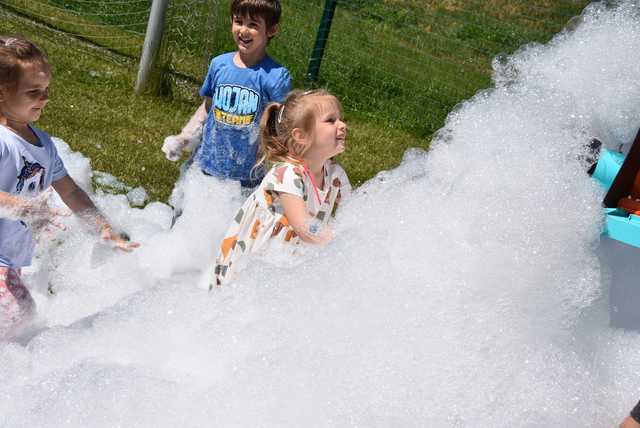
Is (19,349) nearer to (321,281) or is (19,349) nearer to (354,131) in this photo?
(321,281)

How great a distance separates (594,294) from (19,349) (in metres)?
1.57

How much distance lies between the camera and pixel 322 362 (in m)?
2.21

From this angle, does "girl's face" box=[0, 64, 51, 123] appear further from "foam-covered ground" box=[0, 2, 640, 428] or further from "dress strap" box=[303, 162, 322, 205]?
"dress strap" box=[303, 162, 322, 205]

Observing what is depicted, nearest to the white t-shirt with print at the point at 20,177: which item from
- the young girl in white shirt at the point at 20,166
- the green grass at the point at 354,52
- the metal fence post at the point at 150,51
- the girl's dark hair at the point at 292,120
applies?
the young girl in white shirt at the point at 20,166

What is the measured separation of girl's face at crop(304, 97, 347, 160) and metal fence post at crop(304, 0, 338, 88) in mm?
4678

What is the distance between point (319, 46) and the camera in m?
7.62

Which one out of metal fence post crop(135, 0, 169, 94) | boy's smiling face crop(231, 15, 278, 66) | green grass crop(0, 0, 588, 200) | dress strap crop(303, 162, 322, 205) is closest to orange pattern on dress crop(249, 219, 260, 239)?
dress strap crop(303, 162, 322, 205)

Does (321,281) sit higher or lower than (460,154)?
lower

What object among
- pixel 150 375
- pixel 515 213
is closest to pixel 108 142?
pixel 150 375

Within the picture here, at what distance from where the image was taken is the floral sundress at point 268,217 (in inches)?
109

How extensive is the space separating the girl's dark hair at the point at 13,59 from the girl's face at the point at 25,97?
1 centimetres

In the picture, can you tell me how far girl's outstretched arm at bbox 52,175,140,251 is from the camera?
9.80 feet

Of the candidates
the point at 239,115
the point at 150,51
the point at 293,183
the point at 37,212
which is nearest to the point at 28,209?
the point at 37,212

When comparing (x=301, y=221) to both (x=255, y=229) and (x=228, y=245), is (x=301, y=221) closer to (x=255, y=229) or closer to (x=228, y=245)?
(x=255, y=229)
